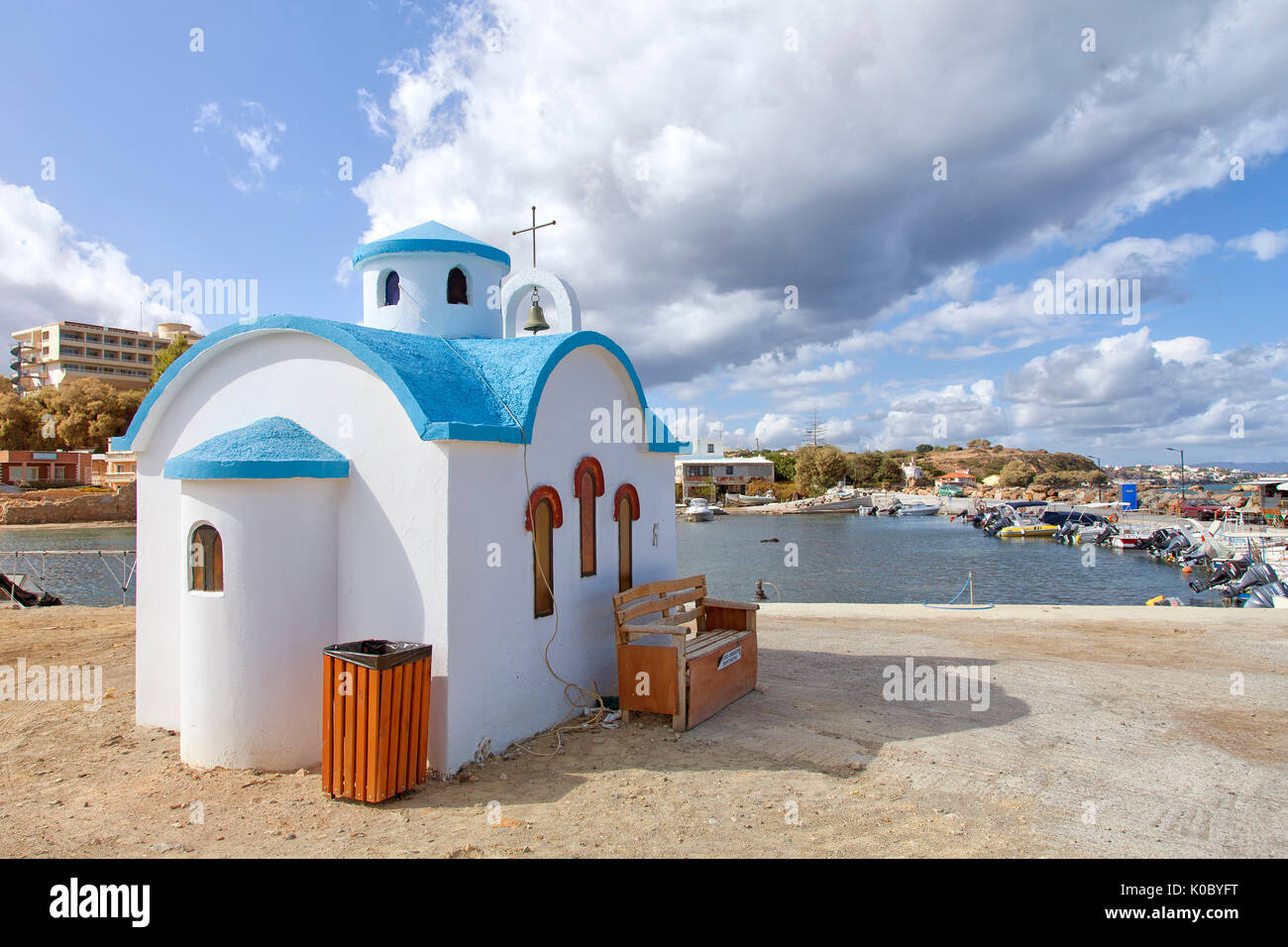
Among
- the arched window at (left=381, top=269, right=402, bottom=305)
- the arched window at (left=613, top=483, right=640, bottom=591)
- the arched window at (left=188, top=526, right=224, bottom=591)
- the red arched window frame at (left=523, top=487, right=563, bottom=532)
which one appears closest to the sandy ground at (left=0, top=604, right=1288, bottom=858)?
the arched window at (left=188, top=526, right=224, bottom=591)

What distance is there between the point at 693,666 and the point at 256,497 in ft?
14.0

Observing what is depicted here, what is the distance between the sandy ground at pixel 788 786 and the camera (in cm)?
512

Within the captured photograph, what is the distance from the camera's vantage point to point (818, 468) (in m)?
104

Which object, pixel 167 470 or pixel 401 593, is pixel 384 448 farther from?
pixel 167 470

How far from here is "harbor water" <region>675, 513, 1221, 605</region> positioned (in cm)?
3103

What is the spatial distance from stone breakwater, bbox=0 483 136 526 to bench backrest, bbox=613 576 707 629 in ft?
212

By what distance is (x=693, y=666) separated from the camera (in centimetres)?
750

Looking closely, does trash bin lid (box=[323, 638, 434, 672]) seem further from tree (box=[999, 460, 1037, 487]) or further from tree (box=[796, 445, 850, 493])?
tree (box=[999, 460, 1037, 487])

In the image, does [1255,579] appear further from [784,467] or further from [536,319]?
[784,467]

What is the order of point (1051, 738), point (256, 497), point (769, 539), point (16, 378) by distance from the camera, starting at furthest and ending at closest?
point (16, 378)
point (769, 539)
point (1051, 738)
point (256, 497)

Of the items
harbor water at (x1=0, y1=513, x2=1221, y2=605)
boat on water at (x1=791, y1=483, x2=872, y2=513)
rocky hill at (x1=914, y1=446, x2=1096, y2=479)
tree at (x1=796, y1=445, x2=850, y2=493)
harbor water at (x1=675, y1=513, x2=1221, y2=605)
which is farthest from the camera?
rocky hill at (x1=914, y1=446, x2=1096, y2=479)

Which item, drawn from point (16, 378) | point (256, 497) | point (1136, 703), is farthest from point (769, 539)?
point (16, 378)

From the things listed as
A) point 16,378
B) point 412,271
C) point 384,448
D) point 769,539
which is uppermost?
point 16,378
